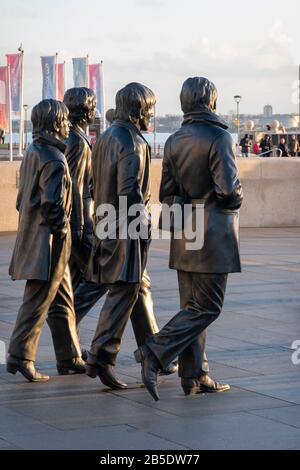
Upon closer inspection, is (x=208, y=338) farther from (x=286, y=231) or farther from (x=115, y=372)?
(x=286, y=231)

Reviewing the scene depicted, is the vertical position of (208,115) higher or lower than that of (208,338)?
higher

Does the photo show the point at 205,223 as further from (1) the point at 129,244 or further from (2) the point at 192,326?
(2) the point at 192,326

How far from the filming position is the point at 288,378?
27.1ft

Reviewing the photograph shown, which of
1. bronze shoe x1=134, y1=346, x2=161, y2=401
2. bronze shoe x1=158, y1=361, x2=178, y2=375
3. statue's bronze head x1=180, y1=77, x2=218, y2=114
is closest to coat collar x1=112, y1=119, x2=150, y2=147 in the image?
statue's bronze head x1=180, y1=77, x2=218, y2=114

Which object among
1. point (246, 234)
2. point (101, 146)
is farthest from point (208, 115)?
point (246, 234)

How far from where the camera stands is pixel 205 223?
772 centimetres

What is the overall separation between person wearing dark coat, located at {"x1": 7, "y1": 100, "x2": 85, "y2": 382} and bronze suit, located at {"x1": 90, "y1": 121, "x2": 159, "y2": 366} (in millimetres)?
290

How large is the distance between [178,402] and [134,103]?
76.1 inches

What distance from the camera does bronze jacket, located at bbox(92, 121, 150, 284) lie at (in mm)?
7805

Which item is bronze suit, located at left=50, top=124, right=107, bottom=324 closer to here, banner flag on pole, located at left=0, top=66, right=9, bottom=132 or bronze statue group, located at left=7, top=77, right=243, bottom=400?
bronze statue group, located at left=7, top=77, right=243, bottom=400

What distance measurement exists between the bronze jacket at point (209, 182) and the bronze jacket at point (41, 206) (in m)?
0.75

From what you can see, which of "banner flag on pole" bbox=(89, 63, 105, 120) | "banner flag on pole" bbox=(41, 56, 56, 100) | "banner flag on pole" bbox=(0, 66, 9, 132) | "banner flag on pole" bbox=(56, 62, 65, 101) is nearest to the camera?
"banner flag on pole" bbox=(0, 66, 9, 132)
